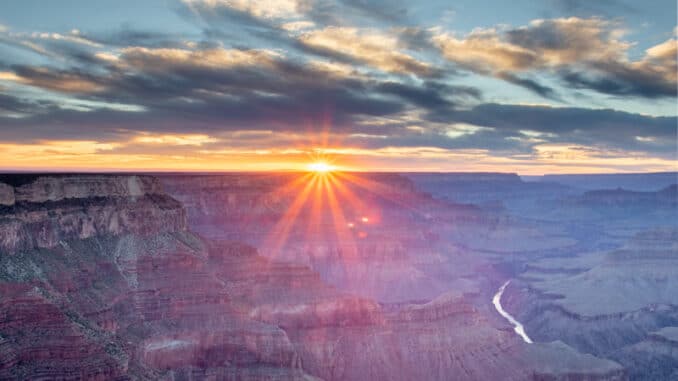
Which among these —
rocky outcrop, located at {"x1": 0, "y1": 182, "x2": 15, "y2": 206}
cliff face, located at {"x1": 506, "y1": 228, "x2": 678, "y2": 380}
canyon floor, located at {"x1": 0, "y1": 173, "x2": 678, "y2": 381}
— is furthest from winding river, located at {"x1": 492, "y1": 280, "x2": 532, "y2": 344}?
rocky outcrop, located at {"x1": 0, "y1": 182, "x2": 15, "y2": 206}

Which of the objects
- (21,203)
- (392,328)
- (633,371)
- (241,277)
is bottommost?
(633,371)

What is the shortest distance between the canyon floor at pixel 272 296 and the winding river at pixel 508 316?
0.40 m

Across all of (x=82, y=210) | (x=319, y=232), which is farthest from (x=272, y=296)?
(x=319, y=232)

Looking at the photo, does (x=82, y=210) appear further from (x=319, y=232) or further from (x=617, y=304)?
(x=617, y=304)

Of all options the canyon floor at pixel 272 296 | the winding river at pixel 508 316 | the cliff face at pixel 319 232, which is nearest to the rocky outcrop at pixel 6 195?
the canyon floor at pixel 272 296

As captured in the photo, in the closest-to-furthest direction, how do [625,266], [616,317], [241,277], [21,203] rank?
1. [21,203]
2. [241,277]
3. [616,317]
4. [625,266]

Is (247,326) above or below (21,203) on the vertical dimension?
below

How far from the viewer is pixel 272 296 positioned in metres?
69.4

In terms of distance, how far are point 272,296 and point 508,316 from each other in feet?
174

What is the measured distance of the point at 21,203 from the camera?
1972 inches

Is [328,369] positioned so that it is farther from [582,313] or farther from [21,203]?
[582,313]

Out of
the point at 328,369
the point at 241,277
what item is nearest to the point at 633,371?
the point at 328,369

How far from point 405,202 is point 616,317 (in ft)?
224

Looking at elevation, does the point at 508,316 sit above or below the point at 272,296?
below
